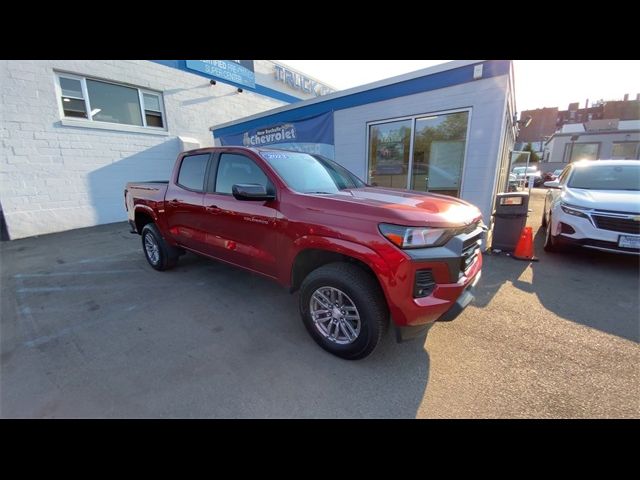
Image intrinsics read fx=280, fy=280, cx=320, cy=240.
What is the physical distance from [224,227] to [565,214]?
5.28 m

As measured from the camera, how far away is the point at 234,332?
295 cm

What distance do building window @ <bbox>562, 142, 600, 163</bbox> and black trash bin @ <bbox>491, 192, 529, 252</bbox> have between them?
30008mm

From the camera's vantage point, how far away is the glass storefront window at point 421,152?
585 centimetres

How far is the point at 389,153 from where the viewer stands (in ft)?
22.6

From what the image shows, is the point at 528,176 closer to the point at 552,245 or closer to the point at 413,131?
the point at 552,245

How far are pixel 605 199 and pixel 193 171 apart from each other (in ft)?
20.1

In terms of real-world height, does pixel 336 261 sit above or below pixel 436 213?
below

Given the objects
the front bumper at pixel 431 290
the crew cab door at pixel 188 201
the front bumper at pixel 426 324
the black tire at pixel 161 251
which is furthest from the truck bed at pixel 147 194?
the front bumper at pixel 426 324

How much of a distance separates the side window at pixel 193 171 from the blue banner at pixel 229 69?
27.4 ft

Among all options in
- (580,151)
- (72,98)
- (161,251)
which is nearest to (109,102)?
(72,98)

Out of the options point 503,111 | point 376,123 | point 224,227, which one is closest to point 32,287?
point 224,227

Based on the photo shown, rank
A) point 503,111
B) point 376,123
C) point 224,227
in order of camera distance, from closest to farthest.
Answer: point 224,227
point 503,111
point 376,123

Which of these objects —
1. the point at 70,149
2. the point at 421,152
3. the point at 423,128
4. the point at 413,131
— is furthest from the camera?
the point at 70,149
